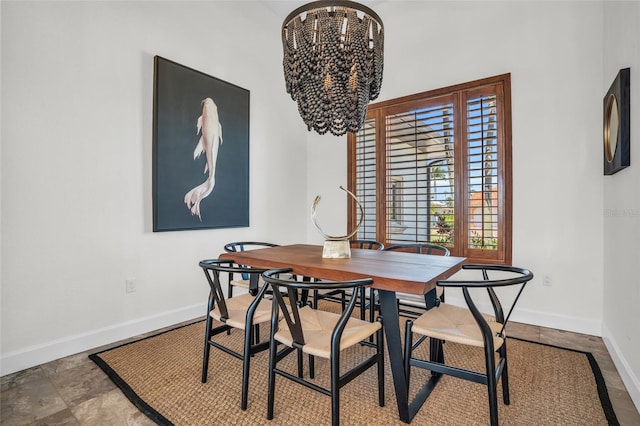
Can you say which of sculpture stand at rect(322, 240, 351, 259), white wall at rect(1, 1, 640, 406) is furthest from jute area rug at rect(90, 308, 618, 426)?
sculpture stand at rect(322, 240, 351, 259)

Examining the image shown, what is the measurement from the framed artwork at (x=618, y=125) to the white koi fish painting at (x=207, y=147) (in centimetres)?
307

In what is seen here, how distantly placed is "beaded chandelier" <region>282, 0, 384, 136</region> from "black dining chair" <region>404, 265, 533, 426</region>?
1229 millimetres

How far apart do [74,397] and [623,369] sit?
10.5ft

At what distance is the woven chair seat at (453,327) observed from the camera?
1.56 metres

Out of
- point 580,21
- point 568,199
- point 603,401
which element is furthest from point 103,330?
point 580,21

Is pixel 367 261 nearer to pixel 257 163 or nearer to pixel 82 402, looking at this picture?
pixel 82 402

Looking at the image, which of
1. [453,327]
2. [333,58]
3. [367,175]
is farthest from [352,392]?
[367,175]

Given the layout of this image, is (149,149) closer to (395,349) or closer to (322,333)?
(322,333)

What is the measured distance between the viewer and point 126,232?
2693 mm

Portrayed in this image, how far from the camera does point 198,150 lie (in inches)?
122

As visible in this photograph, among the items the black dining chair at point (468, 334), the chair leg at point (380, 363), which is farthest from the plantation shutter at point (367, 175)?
the chair leg at point (380, 363)

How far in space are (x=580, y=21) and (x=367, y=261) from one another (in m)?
2.71

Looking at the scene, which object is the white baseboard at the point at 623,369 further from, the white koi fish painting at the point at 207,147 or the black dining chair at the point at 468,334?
the white koi fish painting at the point at 207,147

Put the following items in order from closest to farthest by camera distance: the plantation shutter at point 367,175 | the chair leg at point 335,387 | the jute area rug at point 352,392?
the chair leg at point 335,387, the jute area rug at point 352,392, the plantation shutter at point 367,175
